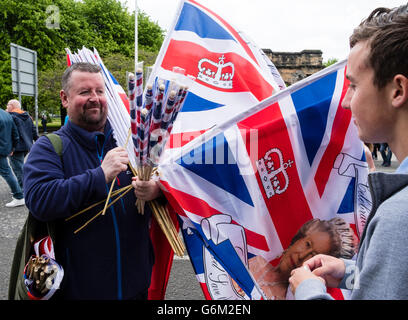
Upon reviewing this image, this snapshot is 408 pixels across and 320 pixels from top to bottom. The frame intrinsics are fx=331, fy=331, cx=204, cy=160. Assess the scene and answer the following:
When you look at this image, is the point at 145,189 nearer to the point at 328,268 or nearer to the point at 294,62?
the point at 328,268

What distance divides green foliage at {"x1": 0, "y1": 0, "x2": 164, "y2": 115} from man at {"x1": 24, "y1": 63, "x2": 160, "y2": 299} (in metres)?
16.8

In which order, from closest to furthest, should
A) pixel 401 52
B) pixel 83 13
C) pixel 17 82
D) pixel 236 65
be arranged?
pixel 401 52, pixel 236 65, pixel 17 82, pixel 83 13

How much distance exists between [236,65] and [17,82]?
23.0 feet

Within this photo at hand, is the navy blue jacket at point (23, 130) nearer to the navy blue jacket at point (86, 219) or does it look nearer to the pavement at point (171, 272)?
the pavement at point (171, 272)

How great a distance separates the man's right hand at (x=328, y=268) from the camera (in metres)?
1.17

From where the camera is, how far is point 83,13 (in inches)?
1014

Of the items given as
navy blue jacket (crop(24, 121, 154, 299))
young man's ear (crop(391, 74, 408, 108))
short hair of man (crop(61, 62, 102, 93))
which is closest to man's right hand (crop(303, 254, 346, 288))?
young man's ear (crop(391, 74, 408, 108))

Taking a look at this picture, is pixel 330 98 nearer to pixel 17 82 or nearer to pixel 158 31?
pixel 17 82

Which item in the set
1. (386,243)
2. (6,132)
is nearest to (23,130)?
(6,132)

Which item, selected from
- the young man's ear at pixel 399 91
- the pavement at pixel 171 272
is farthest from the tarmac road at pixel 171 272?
the young man's ear at pixel 399 91

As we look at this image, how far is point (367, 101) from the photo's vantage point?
98cm

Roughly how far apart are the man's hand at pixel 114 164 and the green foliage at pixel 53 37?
1709 centimetres

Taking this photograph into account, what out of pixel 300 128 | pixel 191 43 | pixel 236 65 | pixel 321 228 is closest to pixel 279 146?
pixel 300 128

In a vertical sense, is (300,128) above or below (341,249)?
above
